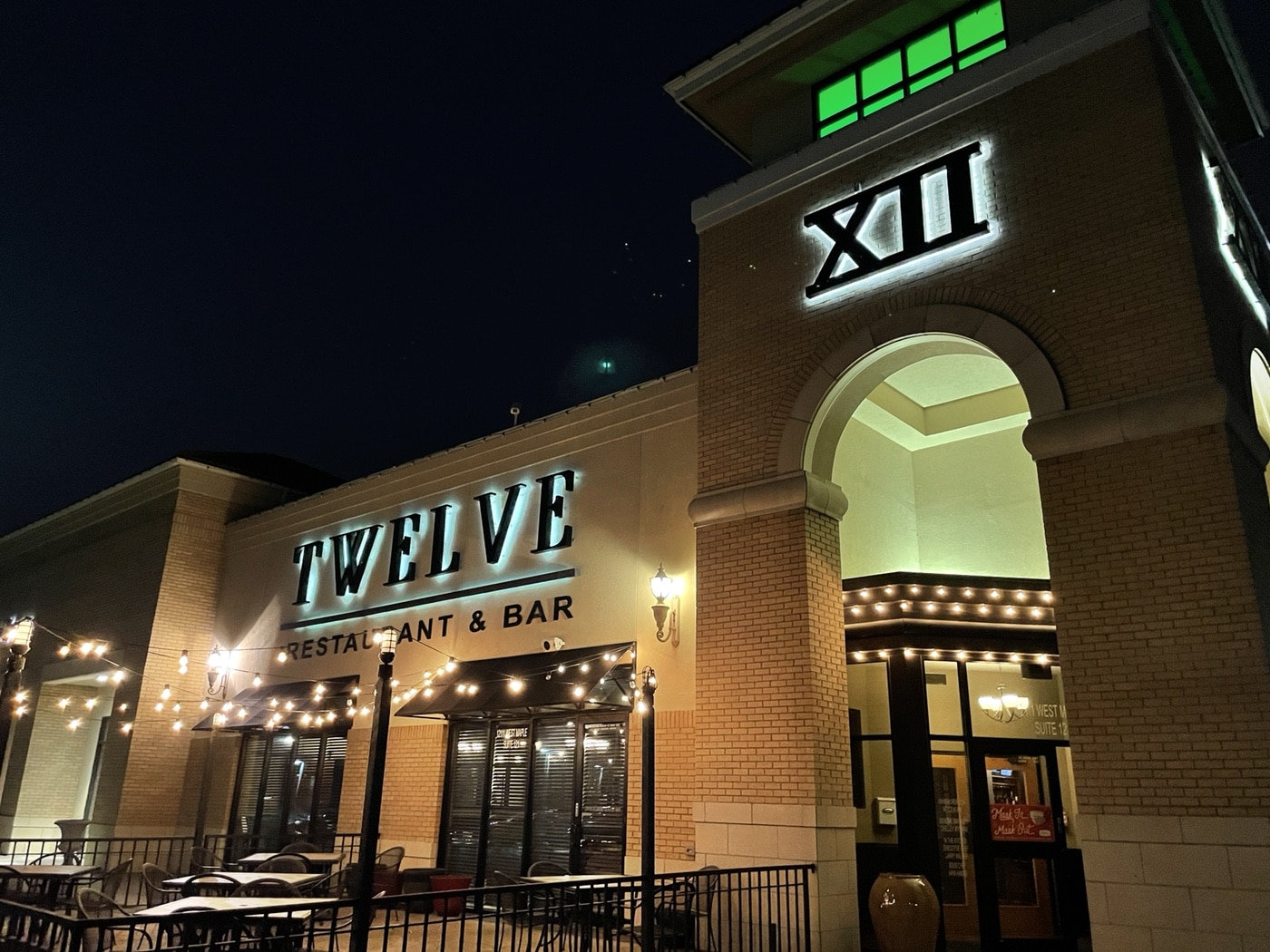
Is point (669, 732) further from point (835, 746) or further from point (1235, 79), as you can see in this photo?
point (1235, 79)

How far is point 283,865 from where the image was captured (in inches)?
545

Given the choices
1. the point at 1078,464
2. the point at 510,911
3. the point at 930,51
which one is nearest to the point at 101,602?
the point at 510,911

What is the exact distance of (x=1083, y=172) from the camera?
930 cm

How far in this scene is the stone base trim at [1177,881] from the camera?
6879 mm

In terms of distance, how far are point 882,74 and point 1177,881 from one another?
30.2 ft

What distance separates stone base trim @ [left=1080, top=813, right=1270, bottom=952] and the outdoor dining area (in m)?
2.64

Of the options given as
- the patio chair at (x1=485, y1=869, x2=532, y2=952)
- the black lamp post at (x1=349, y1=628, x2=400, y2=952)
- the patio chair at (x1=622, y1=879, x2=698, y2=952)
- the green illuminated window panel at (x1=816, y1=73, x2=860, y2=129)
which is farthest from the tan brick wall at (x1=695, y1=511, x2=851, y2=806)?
the green illuminated window panel at (x1=816, y1=73, x2=860, y2=129)

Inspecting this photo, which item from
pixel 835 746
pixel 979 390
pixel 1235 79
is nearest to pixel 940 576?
pixel 835 746

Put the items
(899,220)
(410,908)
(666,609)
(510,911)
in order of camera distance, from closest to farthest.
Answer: (410,908) → (510,911) → (899,220) → (666,609)

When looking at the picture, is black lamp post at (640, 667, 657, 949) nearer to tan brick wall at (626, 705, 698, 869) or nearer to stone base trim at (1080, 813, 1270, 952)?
tan brick wall at (626, 705, 698, 869)

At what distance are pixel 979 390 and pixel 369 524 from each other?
1074cm

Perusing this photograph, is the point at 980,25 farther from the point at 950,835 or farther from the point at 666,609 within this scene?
the point at 950,835

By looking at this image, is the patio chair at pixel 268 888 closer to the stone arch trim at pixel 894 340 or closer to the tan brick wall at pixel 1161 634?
the stone arch trim at pixel 894 340

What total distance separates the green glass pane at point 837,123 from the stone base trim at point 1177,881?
8.26 meters
